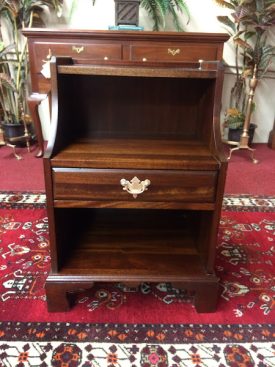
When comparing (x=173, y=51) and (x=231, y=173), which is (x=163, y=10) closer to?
(x=173, y=51)

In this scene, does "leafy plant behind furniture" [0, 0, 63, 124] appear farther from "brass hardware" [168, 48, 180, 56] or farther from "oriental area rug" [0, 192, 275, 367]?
"oriental area rug" [0, 192, 275, 367]

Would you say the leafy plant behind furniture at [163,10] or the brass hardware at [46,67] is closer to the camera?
the brass hardware at [46,67]

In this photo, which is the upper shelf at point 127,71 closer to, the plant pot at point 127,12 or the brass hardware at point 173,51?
the brass hardware at point 173,51

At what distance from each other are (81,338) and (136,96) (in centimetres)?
90

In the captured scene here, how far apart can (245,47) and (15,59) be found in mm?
2073

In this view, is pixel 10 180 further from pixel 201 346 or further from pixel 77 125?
pixel 201 346

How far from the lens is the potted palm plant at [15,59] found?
2.53m

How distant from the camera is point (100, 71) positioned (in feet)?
3.06

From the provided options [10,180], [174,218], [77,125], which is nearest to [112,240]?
[174,218]

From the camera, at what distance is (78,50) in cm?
225

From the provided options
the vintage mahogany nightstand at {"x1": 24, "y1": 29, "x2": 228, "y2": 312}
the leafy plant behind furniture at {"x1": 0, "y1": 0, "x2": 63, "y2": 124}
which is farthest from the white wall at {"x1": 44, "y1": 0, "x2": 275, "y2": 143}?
the vintage mahogany nightstand at {"x1": 24, "y1": 29, "x2": 228, "y2": 312}

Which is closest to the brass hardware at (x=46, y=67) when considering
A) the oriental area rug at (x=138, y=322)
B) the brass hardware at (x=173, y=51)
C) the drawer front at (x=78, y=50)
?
the drawer front at (x=78, y=50)

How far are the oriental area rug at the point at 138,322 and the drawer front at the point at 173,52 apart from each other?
4.93ft

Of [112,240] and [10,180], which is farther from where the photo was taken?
[10,180]
